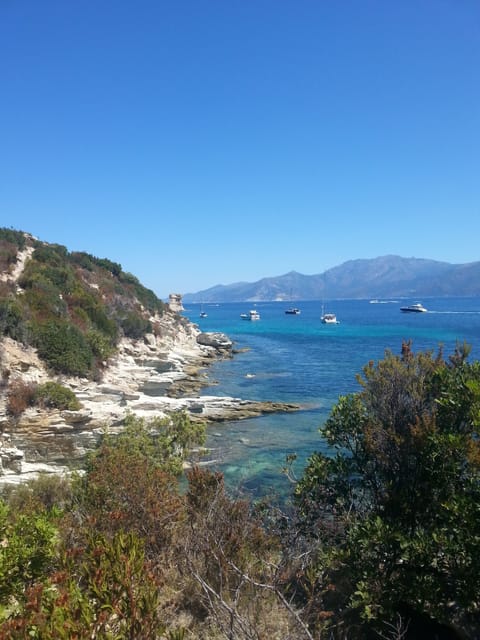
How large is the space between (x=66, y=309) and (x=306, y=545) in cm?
3633

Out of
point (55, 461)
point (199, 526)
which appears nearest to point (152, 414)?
point (55, 461)

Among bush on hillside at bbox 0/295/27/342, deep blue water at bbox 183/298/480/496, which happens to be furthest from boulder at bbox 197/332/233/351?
Answer: bush on hillside at bbox 0/295/27/342

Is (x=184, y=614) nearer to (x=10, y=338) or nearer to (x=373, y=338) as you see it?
(x=10, y=338)

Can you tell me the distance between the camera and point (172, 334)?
6444 centimetres

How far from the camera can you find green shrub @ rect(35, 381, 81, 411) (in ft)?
88.0

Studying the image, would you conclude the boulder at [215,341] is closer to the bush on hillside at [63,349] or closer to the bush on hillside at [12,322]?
the bush on hillside at [63,349]

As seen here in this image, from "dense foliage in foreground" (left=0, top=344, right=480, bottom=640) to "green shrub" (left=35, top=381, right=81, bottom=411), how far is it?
53.6 feet

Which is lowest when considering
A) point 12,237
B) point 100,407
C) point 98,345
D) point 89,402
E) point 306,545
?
point 100,407

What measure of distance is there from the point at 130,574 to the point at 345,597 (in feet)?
17.6

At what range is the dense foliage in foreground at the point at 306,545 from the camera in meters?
5.32

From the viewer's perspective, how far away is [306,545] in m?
9.14

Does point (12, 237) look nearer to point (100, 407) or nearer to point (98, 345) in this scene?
point (98, 345)

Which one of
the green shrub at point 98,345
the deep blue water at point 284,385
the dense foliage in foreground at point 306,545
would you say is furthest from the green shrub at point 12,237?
the dense foliage in foreground at point 306,545

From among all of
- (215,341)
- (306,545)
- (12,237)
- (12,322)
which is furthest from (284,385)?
(12,237)
